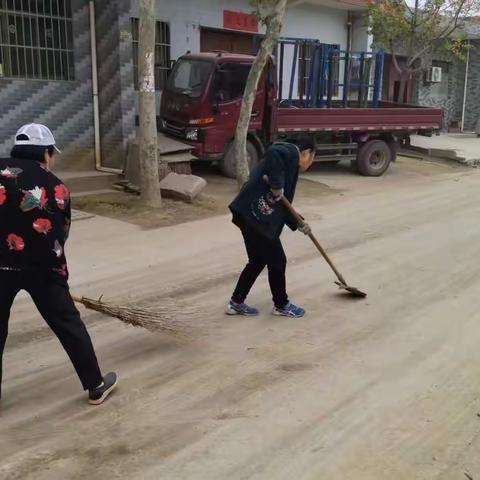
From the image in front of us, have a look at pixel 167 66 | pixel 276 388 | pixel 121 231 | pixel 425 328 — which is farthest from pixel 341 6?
pixel 276 388

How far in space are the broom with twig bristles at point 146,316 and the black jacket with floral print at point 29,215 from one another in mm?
685

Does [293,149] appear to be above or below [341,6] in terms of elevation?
below

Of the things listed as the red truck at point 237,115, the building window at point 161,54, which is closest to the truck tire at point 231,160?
the red truck at point 237,115

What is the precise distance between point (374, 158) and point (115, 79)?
5693mm

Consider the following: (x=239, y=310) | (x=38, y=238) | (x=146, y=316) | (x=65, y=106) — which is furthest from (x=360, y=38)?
(x=38, y=238)

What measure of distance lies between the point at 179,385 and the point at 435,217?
20.9 ft

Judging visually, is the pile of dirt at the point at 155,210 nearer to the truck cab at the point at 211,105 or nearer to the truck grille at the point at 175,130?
the truck cab at the point at 211,105

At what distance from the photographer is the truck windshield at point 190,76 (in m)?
11.4

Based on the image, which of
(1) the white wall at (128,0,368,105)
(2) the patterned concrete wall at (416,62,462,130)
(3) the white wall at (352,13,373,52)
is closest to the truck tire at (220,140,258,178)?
(1) the white wall at (128,0,368,105)

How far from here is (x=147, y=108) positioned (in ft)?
28.6

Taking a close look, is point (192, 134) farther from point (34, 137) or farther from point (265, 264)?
point (34, 137)

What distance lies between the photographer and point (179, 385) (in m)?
3.90

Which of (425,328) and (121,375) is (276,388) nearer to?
(121,375)

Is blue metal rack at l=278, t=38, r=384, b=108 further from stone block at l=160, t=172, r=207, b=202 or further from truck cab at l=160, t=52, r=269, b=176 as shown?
stone block at l=160, t=172, r=207, b=202
